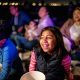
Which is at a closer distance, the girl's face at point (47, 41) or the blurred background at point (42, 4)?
the girl's face at point (47, 41)

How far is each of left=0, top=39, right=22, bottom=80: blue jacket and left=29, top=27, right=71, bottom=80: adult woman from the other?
10.7 inches

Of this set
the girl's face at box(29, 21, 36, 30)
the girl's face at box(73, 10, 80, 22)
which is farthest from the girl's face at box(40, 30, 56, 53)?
the girl's face at box(29, 21, 36, 30)

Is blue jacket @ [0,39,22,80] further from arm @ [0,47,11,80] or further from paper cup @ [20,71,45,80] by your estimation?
paper cup @ [20,71,45,80]

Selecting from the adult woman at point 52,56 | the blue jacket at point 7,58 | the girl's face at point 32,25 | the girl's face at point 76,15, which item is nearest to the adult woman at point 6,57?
the blue jacket at point 7,58

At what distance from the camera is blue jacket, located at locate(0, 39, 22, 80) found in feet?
8.31

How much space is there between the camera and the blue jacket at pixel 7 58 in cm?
253

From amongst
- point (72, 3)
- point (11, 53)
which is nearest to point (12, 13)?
point (72, 3)

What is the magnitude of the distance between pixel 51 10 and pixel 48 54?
3.01 meters

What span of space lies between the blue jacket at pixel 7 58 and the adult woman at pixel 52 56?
0.89 ft

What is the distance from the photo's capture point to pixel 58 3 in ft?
17.9

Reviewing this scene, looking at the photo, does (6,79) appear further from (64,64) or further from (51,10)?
(51,10)

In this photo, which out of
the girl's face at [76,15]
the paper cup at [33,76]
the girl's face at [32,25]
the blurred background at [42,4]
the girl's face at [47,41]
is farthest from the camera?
the blurred background at [42,4]

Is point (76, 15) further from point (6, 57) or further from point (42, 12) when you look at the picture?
point (6, 57)

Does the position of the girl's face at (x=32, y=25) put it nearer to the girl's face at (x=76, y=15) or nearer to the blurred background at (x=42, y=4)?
the blurred background at (x=42, y=4)
